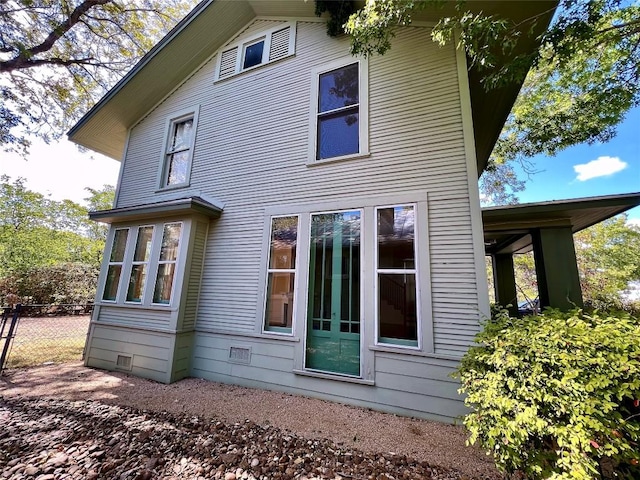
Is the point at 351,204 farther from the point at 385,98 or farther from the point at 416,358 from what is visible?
the point at 416,358

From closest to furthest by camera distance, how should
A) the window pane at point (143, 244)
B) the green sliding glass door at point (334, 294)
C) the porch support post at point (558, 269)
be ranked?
1. the green sliding glass door at point (334, 294)
2. the porch support post at point (558, 269)
3. the window pane at point (143, 244)

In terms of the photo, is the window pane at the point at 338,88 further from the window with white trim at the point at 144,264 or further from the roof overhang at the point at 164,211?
the window with white trim at the point at 144,264

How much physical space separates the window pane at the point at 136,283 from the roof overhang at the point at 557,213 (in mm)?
6937

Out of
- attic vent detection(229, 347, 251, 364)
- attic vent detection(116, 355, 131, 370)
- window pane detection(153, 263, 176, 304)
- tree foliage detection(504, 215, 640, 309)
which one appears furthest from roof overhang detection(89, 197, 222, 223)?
tree foliage detection(504, 215, 640, 309)

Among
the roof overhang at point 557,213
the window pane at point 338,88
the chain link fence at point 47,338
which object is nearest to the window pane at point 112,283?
the chain link fence at point 47,338

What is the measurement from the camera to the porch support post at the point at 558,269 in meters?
4.43

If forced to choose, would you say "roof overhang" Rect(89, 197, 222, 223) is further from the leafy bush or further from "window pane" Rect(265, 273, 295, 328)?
→ the leafy bush

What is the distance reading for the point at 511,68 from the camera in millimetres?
3863

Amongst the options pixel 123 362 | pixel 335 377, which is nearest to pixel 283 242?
pixel 335 377

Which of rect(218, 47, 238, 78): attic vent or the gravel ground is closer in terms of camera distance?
the gravel ground

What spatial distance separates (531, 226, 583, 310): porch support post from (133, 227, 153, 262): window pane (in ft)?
25.3

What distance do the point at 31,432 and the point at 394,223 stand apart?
17.0ft

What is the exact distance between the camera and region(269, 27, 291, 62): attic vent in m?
5.91

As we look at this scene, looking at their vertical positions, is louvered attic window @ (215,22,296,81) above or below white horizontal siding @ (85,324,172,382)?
above
